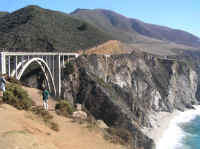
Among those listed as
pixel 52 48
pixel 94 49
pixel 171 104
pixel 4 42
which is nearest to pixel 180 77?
pixel 171 104

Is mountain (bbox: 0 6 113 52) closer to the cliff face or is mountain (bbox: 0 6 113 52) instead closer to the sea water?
the cliff face

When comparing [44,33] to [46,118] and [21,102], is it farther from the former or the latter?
[46,118]

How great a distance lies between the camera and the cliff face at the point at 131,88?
37806 mm

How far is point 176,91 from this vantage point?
220 feet

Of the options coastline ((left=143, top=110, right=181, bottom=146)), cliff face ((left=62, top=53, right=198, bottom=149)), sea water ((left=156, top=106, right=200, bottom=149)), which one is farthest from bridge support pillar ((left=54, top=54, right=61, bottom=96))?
sea water ((left=156, top=106, right=200, bottom=149))

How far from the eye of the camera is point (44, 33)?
57781 millimetres

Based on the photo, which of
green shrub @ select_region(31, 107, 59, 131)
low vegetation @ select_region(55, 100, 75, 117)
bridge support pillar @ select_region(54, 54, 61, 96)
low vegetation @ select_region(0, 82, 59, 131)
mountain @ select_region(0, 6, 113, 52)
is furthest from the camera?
mountain @ select_region(0, 6, 113, 52)

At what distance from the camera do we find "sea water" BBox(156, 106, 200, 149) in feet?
115

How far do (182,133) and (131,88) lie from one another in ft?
53.5

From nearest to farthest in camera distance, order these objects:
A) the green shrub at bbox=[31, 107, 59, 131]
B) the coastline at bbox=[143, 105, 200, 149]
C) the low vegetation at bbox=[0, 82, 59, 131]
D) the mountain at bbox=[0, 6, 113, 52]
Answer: the green shrub at bbox=[31, 107, 59, 131], the low vegetation at bbox=[0, 82, 59, 131], the coastline at bbox=[143, 105, 200, 149], the mountain at bbox=[0, 6, 113, 52]

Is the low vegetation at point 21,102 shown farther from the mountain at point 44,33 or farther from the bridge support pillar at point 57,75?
the mountain at point 44,33

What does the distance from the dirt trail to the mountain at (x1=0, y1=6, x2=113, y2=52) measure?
40688 mm

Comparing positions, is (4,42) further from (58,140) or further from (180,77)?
(180,77)

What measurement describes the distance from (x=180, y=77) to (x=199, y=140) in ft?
119
